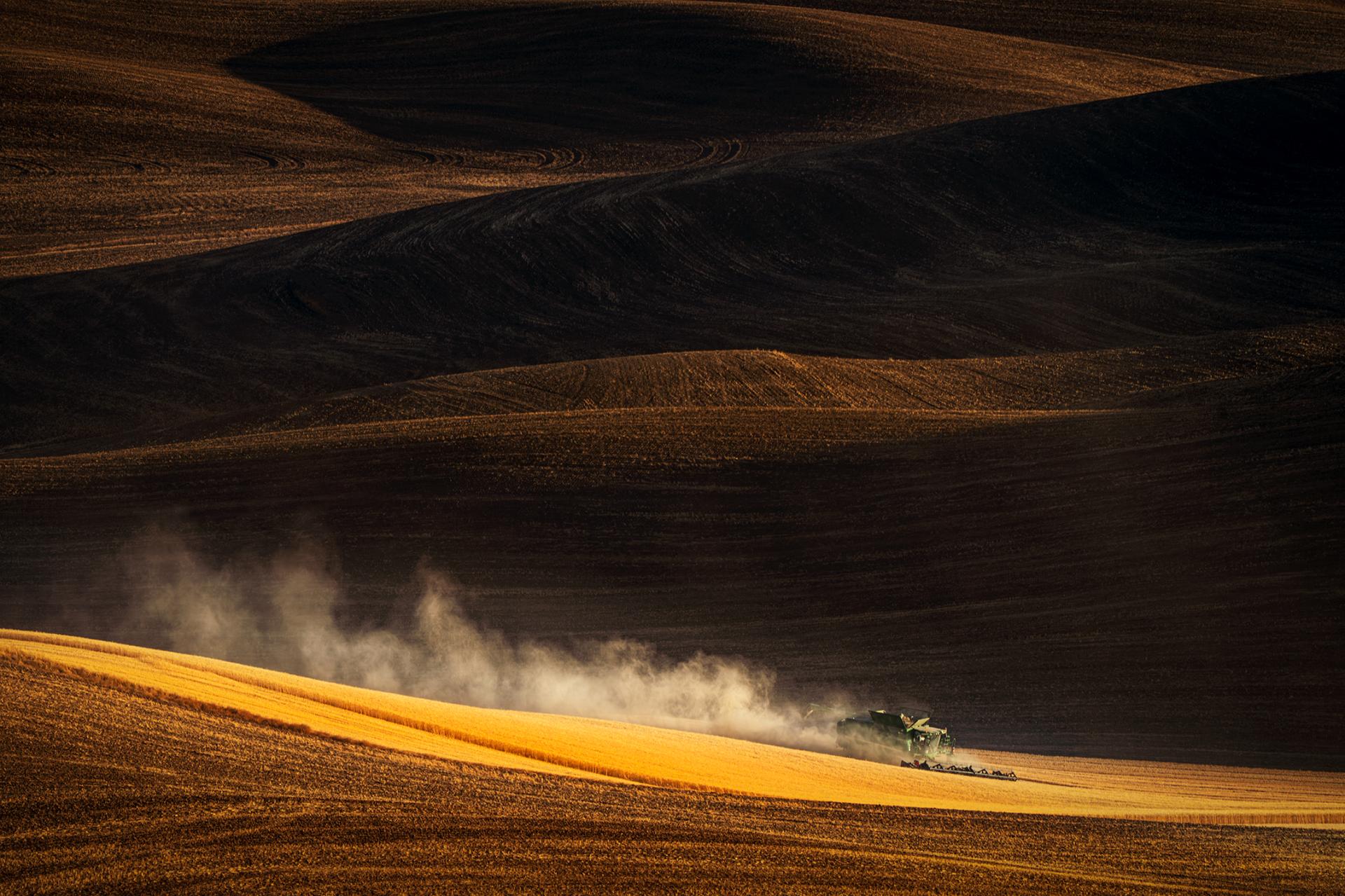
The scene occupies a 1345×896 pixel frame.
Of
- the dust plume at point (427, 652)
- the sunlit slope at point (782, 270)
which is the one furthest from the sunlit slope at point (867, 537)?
the sunlit slope at point (782, 270)

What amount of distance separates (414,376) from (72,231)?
27.5 m

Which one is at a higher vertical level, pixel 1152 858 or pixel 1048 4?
pixel 1048 4

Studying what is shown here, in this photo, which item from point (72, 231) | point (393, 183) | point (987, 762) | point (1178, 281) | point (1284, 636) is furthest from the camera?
point (393, 183)

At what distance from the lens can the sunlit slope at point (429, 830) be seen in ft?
31.7

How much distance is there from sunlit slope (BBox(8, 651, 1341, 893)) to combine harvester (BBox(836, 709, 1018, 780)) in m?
6.55

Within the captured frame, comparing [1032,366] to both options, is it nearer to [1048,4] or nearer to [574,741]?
[574,741]

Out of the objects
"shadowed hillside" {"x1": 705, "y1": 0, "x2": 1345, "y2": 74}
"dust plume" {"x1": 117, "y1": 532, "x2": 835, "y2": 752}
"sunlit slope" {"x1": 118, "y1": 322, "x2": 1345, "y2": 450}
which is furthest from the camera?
"shadowed hillside" {"x1": 705, "y1": 0, "x2": 1345, "y2": 74}

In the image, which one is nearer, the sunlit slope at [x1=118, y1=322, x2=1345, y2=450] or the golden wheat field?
the golden wheat field

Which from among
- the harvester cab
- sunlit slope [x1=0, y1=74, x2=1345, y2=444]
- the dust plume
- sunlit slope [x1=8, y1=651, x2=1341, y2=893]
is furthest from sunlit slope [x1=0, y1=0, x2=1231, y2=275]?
sunlit slope [x1=8, y1=651, x2=1341, y2=893]

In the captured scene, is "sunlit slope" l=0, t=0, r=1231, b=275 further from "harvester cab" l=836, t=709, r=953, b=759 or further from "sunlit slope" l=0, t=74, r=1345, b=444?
"harvester cab" l=836, t=709, r=953, b=759

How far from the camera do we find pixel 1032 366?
4588 centimetres

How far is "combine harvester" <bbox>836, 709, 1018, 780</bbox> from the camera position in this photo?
19734 mm

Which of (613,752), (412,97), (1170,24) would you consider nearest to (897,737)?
(613,752)

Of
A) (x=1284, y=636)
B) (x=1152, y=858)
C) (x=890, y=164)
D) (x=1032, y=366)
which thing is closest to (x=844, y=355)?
(x=1032, y=366)
